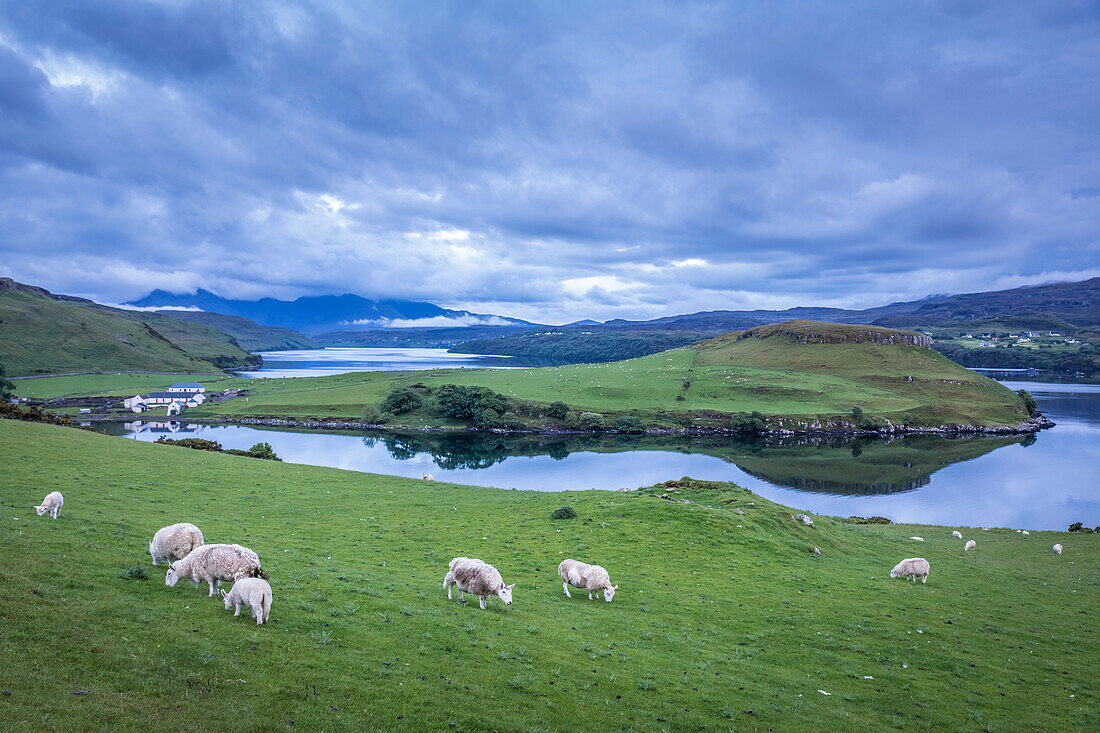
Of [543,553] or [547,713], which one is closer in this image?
[547,713]

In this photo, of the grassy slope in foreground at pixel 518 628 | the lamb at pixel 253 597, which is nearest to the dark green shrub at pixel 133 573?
the grassy slope in foreground at pixel 518 628

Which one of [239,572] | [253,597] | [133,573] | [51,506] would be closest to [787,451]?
[239,572]

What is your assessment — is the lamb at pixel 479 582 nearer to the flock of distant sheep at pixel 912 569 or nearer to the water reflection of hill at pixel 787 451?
the flock of distant sheep at pixel 912 569

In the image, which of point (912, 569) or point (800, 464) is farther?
point (800, 464)

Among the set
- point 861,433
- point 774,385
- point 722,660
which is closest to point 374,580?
point 722,660

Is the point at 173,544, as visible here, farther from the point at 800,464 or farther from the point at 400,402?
the point at 400,402

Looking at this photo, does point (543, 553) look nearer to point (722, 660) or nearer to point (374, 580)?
point (374, 580)

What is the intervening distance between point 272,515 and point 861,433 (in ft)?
393

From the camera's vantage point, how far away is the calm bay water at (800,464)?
2391 inches

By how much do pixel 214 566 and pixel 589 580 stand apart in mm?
11201

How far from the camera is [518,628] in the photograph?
44.9 feet

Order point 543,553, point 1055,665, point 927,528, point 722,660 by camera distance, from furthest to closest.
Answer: point 927,528, point 543,553, point 1055,665, point 722,660

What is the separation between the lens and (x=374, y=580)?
16.0 m

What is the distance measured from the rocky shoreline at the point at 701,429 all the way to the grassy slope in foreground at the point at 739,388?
9.06 ft
